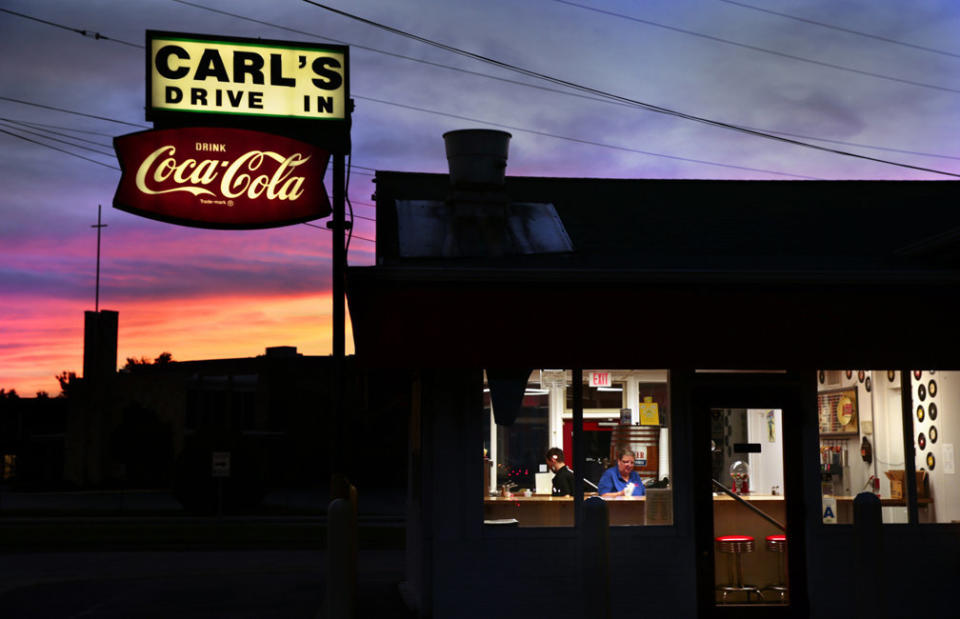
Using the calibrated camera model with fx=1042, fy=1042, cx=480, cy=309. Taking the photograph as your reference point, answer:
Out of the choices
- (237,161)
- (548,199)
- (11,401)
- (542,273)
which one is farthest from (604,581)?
(11,401)

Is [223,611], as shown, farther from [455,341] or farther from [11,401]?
[11,401]

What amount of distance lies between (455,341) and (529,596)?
270cm

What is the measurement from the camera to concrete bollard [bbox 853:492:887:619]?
8156 mm

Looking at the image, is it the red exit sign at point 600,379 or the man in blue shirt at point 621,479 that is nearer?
the man in blue shirt at point 621,479

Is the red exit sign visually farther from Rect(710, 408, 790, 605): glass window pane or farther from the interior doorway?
Rect(710, 408, 790, 605): glass window pane

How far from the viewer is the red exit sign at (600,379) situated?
10.9 meters

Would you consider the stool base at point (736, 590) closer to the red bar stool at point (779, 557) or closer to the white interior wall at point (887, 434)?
the red bar stool at point (779, 557)

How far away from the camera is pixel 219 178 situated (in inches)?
430

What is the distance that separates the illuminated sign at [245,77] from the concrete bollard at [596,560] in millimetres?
5851

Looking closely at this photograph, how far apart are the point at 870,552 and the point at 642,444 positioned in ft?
9.86

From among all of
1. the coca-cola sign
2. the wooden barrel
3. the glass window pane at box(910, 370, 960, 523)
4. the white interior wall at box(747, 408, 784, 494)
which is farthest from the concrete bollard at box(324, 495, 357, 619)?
the glass window pane at box(910, 370, 960, 523)

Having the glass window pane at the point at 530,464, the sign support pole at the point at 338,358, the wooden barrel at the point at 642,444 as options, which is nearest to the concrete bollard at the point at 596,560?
the glass window pane at the point at 530,464

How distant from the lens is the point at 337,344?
1053cm

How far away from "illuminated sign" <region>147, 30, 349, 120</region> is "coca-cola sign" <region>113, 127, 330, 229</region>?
0.55 meters
